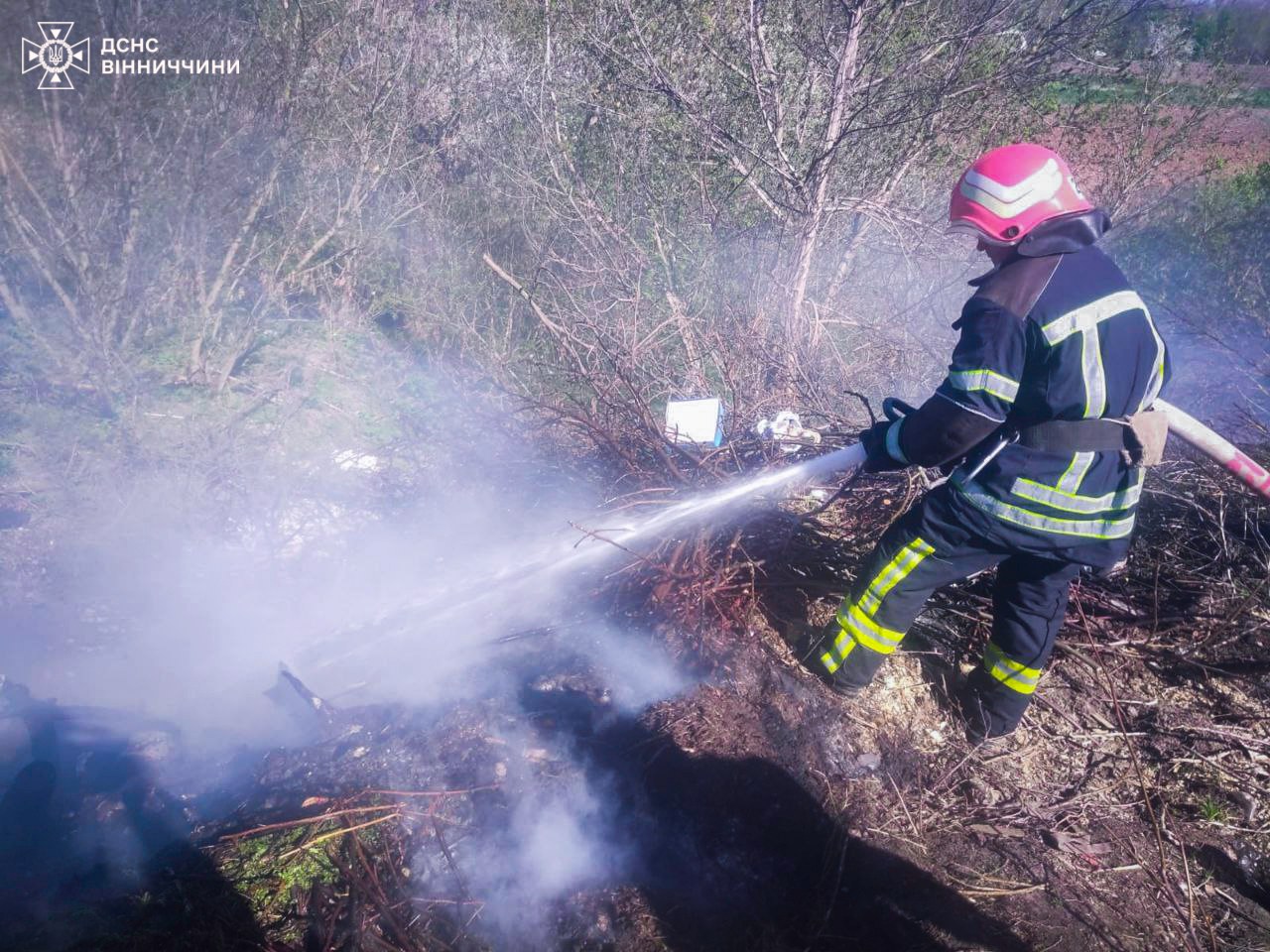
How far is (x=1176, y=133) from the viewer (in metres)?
8.63

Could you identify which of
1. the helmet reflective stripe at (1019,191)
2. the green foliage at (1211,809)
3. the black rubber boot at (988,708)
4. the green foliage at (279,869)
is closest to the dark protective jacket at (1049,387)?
the helmet reflective stripe at (1019,191)

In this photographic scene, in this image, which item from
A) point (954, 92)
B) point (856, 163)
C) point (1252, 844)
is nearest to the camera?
point (1252, 844)

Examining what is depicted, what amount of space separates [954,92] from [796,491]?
16.0 ft

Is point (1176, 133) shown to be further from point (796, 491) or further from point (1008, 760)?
point (1008, 760)

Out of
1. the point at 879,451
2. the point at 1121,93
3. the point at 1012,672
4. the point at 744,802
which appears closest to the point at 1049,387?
the point at 879,451

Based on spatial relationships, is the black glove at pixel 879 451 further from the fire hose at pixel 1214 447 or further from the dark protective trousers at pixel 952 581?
the dark protective trousers at pixel 952 581

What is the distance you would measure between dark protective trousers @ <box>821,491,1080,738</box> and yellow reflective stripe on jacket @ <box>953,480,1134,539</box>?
0.34 feet

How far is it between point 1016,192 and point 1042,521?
1195 millimetres

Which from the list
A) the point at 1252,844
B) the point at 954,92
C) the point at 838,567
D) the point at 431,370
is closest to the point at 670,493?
the point at 838,567

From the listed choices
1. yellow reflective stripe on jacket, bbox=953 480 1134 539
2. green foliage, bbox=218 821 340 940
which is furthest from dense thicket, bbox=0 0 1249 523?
green foliage, bbox=218 821 340 940

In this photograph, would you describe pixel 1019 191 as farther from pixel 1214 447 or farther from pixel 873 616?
pixel 873 616

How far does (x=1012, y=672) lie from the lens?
10.1 feet

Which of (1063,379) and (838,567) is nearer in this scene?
(1063,379)

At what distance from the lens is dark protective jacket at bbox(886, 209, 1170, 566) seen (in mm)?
2461
